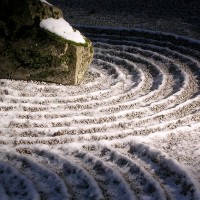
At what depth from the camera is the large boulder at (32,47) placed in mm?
9898

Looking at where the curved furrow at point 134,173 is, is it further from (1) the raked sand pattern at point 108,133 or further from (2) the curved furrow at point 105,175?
(2) the curved furrow at point 105,175

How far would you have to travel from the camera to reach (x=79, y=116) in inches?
345

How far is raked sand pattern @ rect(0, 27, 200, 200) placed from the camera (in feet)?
21.1

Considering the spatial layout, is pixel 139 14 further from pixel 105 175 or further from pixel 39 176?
pixel 39 176

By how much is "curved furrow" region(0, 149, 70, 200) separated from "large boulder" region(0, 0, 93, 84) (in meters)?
3.18

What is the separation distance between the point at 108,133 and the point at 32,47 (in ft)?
10.5

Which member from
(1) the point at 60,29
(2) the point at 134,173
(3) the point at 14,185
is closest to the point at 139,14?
(1) the point at 60,29

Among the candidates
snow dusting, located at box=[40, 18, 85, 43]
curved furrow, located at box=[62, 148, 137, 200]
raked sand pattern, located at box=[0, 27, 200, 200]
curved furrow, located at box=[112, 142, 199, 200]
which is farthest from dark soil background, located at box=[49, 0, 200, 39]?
curved furrow, located at box=[62, 148, 137, 200]

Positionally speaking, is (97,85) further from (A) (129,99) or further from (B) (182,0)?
(B) (182,0)

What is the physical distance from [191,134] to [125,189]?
2.37 meters

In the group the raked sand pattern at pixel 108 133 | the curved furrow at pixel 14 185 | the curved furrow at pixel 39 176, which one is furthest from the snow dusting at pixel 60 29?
the curved furrow at pixel 14 185

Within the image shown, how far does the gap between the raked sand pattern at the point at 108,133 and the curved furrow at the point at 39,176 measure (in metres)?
0.02

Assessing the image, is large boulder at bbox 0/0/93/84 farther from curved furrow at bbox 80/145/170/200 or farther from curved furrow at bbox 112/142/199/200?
curved furrow at bbox 112/142/199/200

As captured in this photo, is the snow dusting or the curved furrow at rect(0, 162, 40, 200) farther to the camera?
the snow dusting
